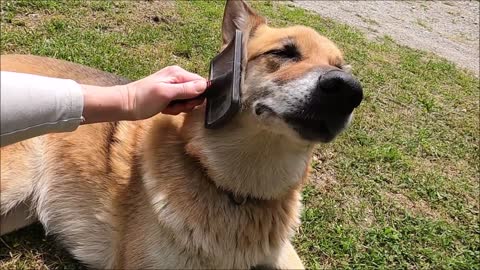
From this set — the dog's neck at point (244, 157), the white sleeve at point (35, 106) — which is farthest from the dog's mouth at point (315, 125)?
the white sleeve at point (35, 106)

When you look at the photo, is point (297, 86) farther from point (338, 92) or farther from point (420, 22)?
point (420, 22)

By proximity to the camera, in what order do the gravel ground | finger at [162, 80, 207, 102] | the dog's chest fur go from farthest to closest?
the gravel ground, the dog's chest fur, finger at [162, 80, 207, 102]

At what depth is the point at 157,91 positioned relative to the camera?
259 centimetres

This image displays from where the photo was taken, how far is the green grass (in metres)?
4.03

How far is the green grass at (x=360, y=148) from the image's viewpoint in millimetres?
4030

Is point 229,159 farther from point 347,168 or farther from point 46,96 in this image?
point 347,168

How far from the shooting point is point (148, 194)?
10.2 feet

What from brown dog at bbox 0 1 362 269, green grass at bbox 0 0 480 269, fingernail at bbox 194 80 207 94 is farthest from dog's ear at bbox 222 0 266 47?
green grass at bbox 0 0 480 269

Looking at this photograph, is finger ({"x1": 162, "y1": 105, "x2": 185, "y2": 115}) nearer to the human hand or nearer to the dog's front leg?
the human hand

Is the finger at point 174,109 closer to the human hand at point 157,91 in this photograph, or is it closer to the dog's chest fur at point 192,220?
the human hand at point 157,91

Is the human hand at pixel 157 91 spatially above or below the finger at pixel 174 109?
above

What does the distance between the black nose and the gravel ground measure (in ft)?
32.8

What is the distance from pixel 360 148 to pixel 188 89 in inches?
121

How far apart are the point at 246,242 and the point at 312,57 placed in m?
1.28
